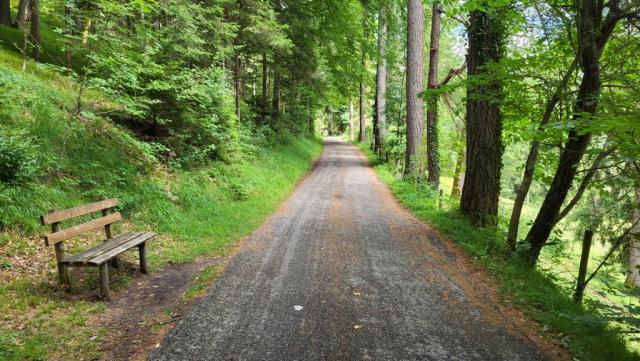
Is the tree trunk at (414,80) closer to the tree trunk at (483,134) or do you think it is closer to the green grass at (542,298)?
the green grass at (542,298)

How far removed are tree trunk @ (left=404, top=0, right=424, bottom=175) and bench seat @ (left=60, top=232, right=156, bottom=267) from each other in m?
11.4

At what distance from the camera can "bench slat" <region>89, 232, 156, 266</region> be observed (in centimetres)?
466

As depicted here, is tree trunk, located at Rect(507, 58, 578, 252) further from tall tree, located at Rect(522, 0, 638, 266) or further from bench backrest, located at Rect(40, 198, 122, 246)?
bench backrest, located at Rect(40, 198, 122, 246)

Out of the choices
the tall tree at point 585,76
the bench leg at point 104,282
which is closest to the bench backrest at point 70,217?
the bench leg at point 104,282

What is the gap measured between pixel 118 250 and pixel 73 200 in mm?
2340

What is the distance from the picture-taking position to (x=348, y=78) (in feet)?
77.5

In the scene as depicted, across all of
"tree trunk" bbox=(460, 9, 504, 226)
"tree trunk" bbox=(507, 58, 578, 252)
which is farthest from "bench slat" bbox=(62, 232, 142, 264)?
"tree trunk" bbox=(460, 9, 504, 226)

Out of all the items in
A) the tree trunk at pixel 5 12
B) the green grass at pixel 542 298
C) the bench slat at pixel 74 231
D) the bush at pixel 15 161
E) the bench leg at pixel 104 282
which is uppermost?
the tree trunk at pixel 5 12

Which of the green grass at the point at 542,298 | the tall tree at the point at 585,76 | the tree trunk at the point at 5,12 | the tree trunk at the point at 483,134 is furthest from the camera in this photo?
the tree trunk at the point at 5,12

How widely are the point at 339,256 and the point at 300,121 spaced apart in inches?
814

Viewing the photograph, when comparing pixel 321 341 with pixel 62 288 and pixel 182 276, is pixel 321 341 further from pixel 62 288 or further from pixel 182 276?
pixel 62 288

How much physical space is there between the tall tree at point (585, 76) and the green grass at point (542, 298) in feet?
2.01

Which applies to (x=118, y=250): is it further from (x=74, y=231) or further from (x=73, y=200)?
(x=73, y=200)

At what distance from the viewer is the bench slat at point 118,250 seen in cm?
Result: 466
